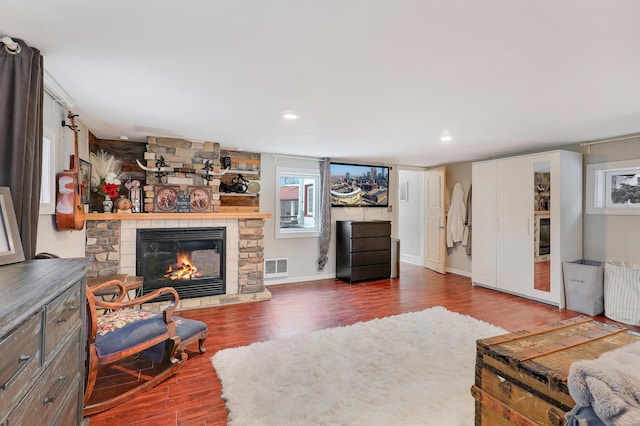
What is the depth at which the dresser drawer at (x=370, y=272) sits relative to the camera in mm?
5461

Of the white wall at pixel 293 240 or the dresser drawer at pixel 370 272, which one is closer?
the white wall at pixel 293 240

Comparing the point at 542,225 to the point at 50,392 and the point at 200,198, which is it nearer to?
the point at 200,198

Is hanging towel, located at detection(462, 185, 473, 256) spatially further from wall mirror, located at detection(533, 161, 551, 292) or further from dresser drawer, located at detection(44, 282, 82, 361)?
dresser drawer, located at detection(44, 282, 82, 361)

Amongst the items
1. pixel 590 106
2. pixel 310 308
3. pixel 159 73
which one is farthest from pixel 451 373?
pixel 159 73

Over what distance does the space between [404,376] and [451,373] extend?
372mm

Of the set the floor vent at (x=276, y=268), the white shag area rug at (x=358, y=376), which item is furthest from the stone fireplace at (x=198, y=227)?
the white shag area rug at (x=358, y=376)

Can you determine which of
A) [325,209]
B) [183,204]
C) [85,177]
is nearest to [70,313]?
[85,177]

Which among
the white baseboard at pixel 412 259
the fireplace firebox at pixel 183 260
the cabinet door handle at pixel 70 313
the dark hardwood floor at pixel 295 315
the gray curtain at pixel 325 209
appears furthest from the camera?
the white baseboard at pixel 412 259

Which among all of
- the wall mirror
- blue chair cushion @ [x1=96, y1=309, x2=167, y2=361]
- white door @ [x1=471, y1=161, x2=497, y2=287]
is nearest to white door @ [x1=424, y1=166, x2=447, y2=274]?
white door @ [x1=471, y1=161, x2=497, y2=287]

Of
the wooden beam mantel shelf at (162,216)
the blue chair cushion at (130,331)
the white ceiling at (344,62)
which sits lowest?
the blue chair cushion at (130,331)

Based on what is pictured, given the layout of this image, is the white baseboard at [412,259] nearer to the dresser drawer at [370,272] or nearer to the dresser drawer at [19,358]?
the dresser drawer at [370,272]

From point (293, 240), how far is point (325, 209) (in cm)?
79

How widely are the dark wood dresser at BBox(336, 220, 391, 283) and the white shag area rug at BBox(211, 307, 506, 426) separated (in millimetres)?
2112

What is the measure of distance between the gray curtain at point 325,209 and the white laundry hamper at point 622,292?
3.83 m
